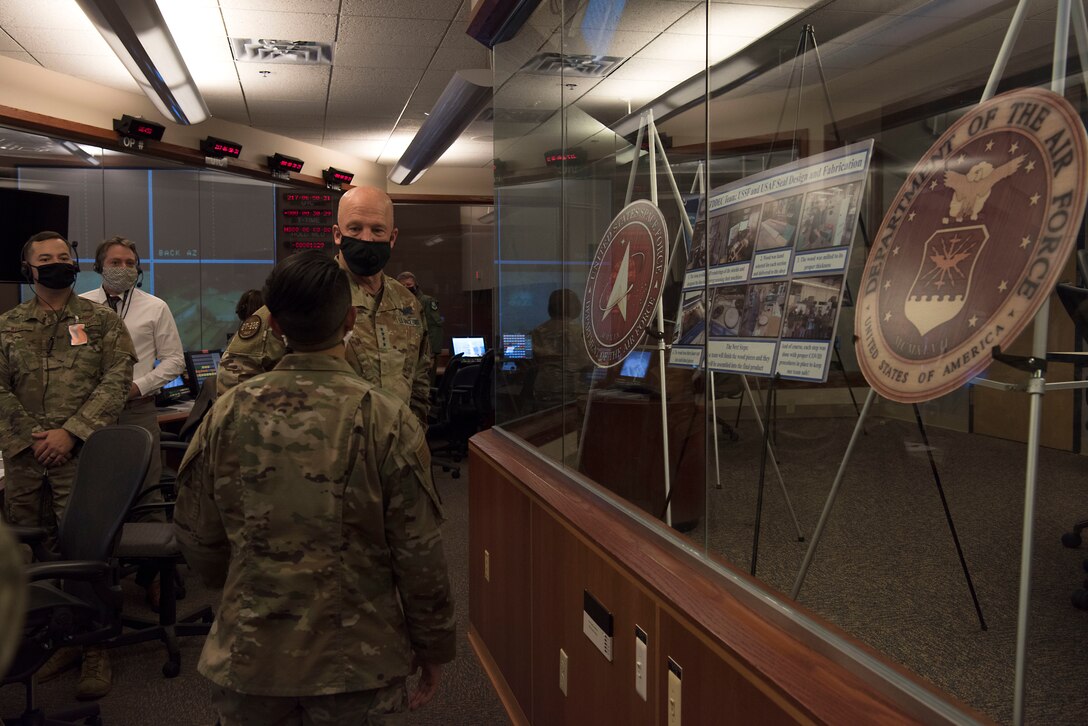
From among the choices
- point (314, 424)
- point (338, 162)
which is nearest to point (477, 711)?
point (314, 424)

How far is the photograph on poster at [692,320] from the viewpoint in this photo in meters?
1.70

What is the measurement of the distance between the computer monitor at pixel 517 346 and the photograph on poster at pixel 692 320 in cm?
125

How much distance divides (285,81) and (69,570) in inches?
187

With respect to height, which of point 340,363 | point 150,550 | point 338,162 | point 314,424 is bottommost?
point 150,550

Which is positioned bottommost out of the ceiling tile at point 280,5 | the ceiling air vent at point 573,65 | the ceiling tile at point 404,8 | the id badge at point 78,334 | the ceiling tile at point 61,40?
the id badge at point 78,334

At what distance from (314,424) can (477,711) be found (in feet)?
5.42

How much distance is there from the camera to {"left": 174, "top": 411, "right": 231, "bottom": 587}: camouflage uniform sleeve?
151cm

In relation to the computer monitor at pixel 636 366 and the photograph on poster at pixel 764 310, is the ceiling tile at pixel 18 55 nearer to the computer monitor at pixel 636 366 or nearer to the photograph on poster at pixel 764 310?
the computer monitor at pixel 636 366

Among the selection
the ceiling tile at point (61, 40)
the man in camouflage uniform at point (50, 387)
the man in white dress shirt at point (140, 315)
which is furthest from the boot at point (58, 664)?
the ceiling tile at point (61, 40)

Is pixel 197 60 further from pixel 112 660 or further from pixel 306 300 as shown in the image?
pixel 306 300

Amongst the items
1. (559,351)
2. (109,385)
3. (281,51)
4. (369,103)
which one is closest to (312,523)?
(559,351)

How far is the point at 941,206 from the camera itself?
1.03m

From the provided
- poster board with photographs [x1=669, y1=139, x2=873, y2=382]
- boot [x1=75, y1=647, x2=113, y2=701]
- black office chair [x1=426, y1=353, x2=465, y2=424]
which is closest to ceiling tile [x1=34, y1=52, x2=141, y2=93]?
black office chair [x1=426, y1=353, x2=465, y2=424]

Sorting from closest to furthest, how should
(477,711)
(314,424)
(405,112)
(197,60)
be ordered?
1. (314,424)
2. (477,711)
3. (197,60)
4. (405,112)
